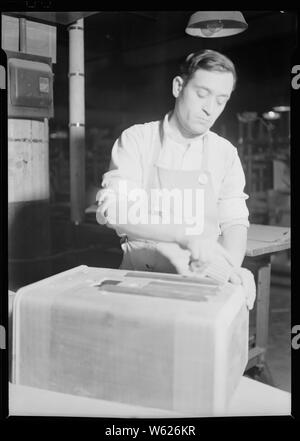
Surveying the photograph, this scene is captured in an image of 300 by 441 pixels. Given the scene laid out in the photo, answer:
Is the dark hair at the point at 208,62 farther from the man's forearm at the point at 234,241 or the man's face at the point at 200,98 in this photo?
the man's forearm at the point at 234,241

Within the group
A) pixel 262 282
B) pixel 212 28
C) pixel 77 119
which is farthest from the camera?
pixel 262 282

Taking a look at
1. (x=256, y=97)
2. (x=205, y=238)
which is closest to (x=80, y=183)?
(x=205, y=238)

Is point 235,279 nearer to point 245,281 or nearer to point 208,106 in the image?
point 245,281

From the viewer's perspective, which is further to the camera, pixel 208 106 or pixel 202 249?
pixel 208 106

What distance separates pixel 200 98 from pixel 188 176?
21 cm

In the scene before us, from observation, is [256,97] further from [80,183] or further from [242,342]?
[242,342]

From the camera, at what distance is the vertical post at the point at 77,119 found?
1.80 meters

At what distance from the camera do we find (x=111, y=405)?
3.50ft

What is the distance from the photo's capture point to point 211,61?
4.42 feet

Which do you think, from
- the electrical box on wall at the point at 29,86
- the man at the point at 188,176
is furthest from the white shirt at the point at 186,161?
the electrical box on wall at the point at 29,86

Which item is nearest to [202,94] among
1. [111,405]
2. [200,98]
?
[200,98]

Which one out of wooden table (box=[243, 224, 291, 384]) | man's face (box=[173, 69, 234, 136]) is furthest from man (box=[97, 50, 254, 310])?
wooden table (box=[243, 224, 291, 384])

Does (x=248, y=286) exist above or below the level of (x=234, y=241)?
below

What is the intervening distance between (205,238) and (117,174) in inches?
11.6
